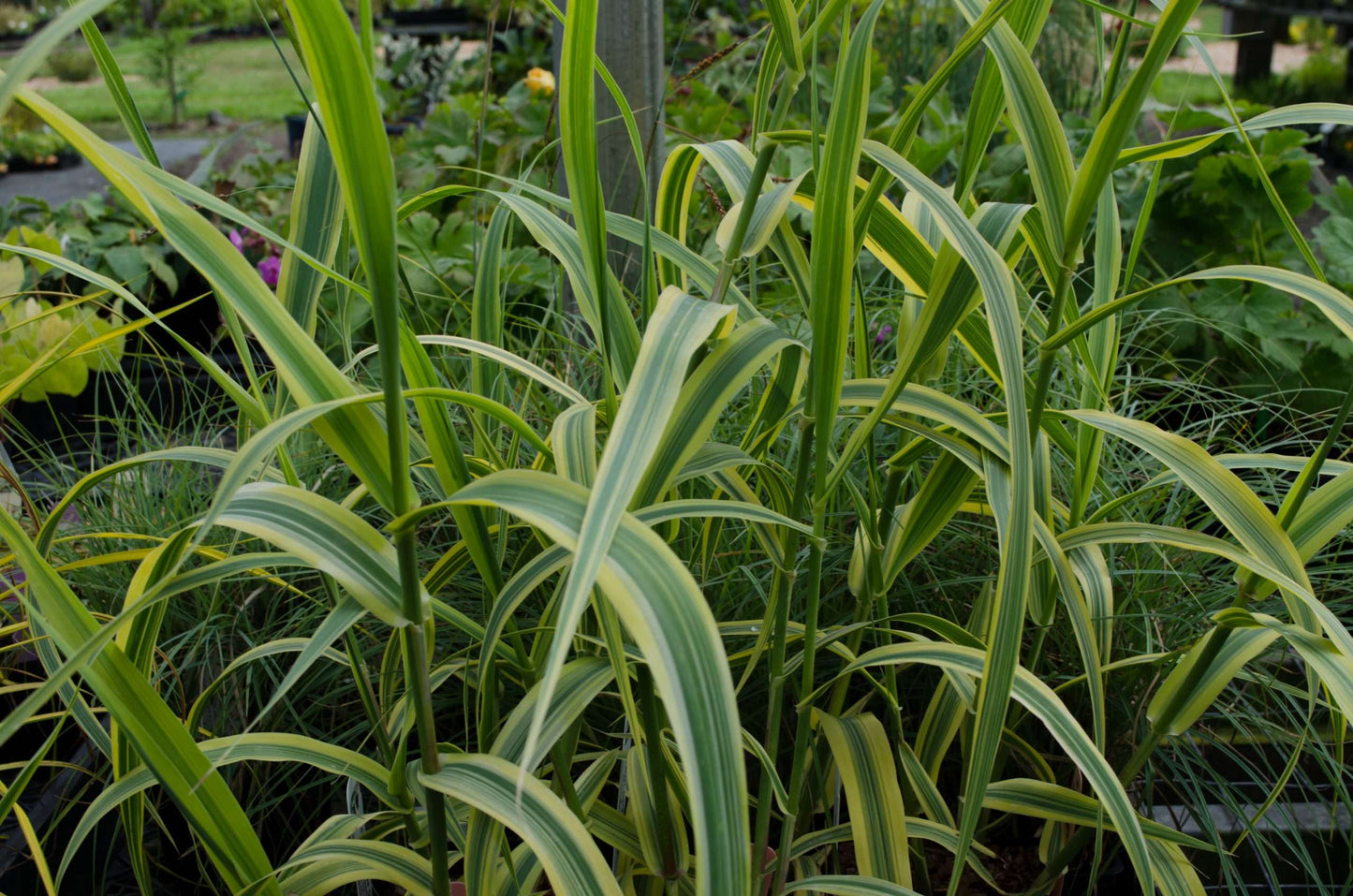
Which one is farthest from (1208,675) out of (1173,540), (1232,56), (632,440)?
(1232,56)

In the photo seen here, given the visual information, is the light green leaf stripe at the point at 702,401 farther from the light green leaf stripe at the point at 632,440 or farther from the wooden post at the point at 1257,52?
the wooden post at the point at 1257,52

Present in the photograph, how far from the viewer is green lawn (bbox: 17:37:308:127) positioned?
19.7ft

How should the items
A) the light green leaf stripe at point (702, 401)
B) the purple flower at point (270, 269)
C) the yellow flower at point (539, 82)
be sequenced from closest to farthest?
the light green leaf stripe at point (702, 401)
the purple flower at point (270, 269)
the yellow flower at point (539, 82)

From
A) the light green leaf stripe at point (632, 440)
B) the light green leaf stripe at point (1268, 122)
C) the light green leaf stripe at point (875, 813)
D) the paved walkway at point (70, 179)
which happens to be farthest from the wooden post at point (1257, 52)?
the light green leaf stripe at point (632, 440)

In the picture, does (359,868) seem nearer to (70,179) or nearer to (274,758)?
(274,758)

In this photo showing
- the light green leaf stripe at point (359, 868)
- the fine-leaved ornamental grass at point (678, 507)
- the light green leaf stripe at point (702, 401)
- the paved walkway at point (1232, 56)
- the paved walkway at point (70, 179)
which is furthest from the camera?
the paved walkway at point (1232, 56)

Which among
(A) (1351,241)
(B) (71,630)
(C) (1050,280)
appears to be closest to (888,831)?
(C) (1050,280)

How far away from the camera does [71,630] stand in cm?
53

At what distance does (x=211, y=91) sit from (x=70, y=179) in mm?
2398

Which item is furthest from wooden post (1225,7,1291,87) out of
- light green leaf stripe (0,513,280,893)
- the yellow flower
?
light green leaf stripe (0,513,280,893)

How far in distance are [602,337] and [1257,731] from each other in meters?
0.83

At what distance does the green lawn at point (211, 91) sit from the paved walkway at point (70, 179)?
411 mm

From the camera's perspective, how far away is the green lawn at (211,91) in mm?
6008

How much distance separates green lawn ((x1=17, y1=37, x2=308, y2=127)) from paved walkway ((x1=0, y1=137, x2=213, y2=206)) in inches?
16.2
